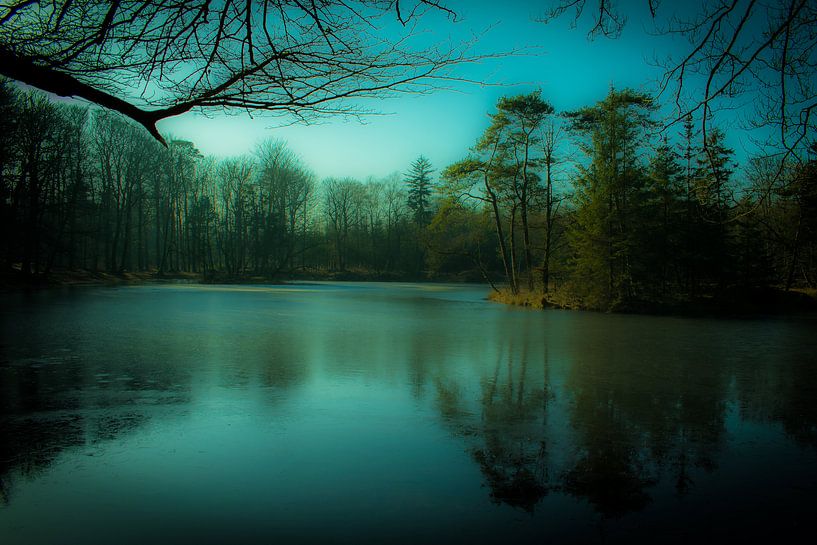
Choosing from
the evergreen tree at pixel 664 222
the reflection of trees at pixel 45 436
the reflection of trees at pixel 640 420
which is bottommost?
the reflection of trees at pixel 640 420

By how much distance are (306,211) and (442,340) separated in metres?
46.3

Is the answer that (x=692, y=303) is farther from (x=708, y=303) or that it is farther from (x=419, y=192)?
(x=419, y=192)

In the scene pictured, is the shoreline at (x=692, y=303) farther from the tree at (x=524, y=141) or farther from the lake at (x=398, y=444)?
the lake at (x=398, y=444)

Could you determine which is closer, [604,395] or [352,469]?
[352,469]

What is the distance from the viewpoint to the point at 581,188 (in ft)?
62.2

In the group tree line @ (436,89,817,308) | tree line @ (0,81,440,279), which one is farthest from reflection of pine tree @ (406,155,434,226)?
tree line @ (436,89,817,308)

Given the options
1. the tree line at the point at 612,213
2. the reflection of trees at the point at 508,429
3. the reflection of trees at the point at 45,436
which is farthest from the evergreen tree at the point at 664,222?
the reflection of trees at the point at 45,436

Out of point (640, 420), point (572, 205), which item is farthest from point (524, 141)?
point (640, 420)

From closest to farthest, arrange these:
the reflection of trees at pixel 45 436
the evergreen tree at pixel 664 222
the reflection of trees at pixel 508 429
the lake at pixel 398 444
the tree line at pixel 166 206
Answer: the lake at pixel 398 444, the reflection of trees at pixel 508 429, the reflection of trees at pixel 45 436, the evergreen tree at pixel 664 222, the tree line at pixel 166 206

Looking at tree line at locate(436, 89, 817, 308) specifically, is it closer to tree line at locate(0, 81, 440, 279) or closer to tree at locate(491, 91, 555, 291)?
tree at locate(491, 91, 555, 291)

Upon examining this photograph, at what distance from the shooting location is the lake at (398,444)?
8.66 feet

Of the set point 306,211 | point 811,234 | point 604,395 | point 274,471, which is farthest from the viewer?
point 306,211

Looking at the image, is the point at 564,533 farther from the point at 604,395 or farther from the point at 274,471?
the point at 604,395

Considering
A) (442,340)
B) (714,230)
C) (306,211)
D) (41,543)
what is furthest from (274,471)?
(306,211)
